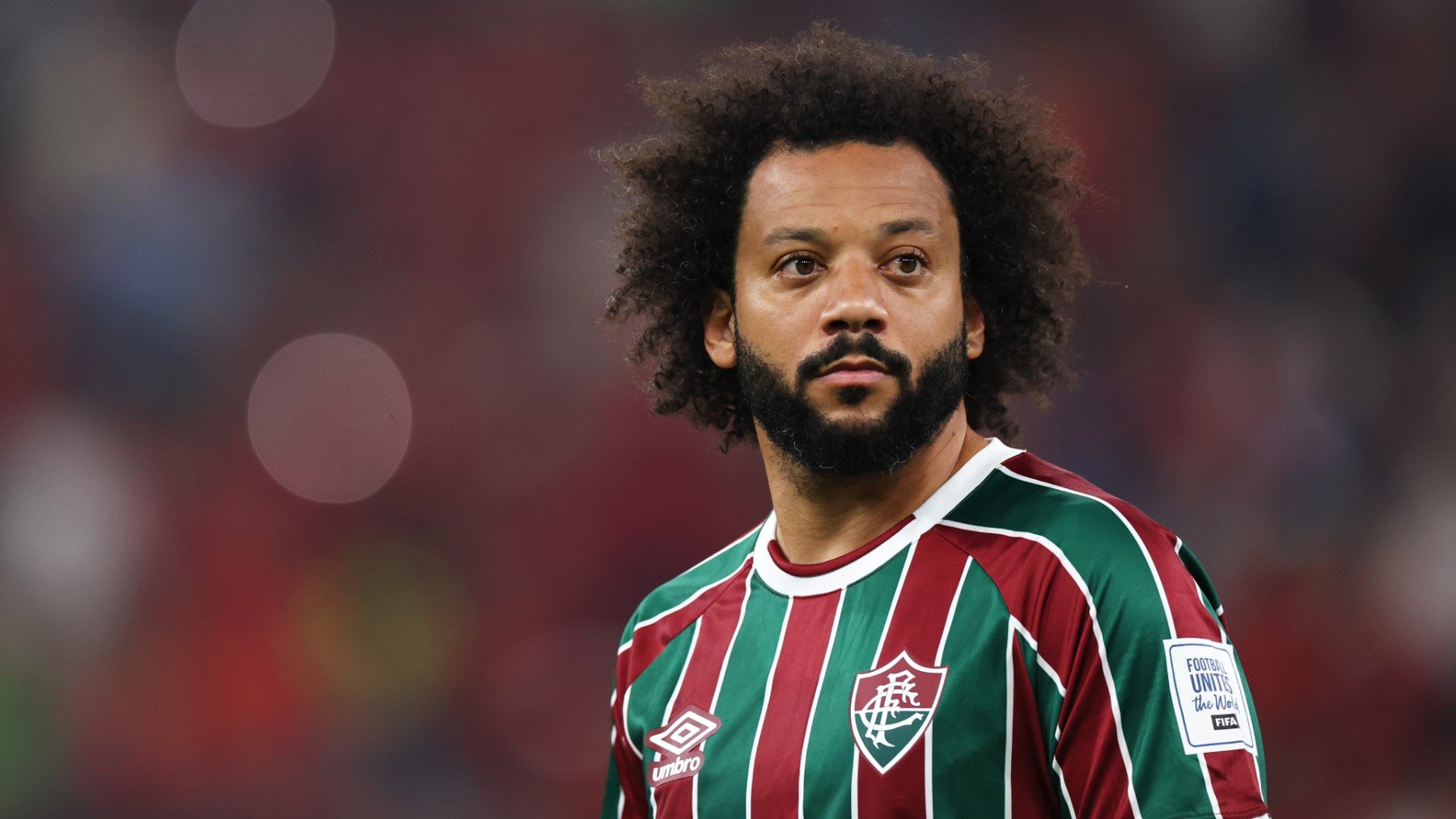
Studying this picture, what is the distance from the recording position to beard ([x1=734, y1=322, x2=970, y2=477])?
80.0 inches

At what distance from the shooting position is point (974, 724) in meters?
1.80

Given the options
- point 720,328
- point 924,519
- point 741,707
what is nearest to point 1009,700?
point 924,519

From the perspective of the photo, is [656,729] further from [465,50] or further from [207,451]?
[465,50]

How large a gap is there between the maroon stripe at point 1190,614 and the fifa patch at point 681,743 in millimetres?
652

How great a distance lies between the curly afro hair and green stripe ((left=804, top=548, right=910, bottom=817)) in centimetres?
57

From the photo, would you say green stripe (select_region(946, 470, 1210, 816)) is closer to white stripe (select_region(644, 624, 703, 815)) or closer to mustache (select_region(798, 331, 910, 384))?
mustache (select_region(798, 331, 910, 384))

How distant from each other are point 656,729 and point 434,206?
12.8ft

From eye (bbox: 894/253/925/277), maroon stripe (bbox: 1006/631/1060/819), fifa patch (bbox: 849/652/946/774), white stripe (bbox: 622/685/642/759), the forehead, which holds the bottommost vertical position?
maroon stripe (bbox: 1006/631/1060/819)

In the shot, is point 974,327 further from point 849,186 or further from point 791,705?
point 791,705

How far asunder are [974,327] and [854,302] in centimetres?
43

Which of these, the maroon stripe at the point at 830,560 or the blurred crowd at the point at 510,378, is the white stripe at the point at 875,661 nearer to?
the maroon stripe at the point at 830,560

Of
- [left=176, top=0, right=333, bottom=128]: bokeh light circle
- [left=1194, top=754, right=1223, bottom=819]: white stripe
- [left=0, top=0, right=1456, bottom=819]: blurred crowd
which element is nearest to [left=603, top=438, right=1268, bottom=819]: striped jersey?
[left=1194, top=754, right=1223, bottom=819]: white stripe

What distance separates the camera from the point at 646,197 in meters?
2.69

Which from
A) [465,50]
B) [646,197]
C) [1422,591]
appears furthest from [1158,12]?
[646,197]
